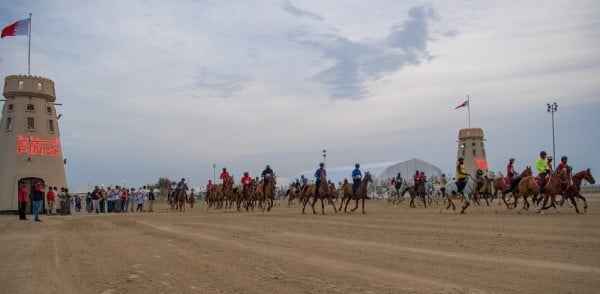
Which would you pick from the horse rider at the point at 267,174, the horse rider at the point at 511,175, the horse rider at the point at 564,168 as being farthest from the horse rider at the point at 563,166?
the horse rider at the point at 267,174

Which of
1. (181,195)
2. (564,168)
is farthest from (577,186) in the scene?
(181,195)

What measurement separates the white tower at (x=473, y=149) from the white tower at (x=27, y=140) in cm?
4960

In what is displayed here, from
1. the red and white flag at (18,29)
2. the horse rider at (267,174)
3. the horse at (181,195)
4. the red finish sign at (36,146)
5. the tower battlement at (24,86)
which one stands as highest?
the red and white flag at (18,29)

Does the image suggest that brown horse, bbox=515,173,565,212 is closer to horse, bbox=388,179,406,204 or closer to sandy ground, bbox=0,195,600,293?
sandy ground, bbox=0,195,600,293

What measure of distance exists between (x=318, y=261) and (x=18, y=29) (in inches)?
1507

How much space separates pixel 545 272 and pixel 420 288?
2.28 meters

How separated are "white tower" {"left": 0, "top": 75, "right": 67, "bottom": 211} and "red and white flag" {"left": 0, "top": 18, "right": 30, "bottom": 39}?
331 centimetres

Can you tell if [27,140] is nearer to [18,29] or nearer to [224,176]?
[18,29]

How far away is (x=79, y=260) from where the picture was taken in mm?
10305

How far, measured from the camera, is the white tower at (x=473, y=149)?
67.7 metres

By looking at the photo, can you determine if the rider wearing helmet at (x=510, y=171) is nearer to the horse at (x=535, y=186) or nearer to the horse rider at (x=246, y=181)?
the horse at (x=535, y=186)

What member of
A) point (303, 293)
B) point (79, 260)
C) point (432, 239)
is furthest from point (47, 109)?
point (303, 293)

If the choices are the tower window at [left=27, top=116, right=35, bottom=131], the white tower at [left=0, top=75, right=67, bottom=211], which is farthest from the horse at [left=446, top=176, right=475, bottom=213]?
the tower window at [left=27, top=116, right=35, bottom=131]

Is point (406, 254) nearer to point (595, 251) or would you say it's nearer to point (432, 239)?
point (432, 239)
